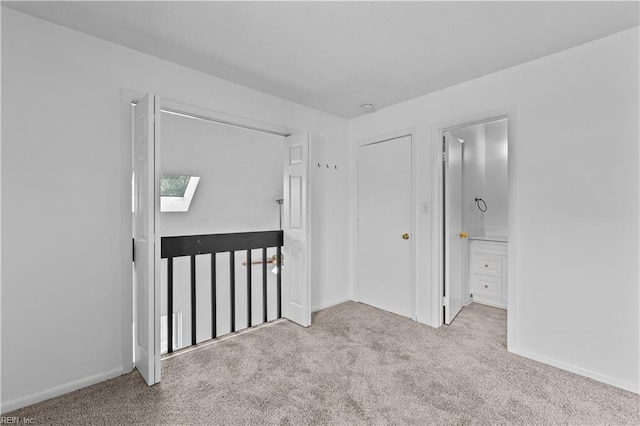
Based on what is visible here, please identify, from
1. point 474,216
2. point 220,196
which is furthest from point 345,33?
point 474,216

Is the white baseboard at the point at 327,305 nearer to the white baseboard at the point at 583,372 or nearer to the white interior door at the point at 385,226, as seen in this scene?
the white interior door at the point at 385,226

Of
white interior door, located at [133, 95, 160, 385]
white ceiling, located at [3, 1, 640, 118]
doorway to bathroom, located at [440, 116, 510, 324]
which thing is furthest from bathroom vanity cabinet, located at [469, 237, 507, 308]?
white interior door, located at [133, 95, 160, 385]

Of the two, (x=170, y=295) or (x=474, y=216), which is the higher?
(x=474, y=216)

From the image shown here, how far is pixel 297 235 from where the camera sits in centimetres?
326

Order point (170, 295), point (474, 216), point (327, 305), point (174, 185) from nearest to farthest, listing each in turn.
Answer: point (170, 295)
point (327, 305)
point (174, 185)
point (474, 216)

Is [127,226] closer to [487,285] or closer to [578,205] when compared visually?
[578,205]

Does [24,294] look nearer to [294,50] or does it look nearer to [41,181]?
[41,181]

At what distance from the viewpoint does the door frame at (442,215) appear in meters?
2.55

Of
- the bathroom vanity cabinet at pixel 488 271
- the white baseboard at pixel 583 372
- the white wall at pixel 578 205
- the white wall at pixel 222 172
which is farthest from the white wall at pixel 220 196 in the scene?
the white baseboard at pixel 583 372

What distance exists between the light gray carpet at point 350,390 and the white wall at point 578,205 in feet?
0.88

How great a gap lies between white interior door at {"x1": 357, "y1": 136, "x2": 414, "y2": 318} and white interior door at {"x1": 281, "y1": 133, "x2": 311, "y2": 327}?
3.18 feet

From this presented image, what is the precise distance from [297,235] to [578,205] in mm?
2321

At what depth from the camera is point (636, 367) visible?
2.02 m

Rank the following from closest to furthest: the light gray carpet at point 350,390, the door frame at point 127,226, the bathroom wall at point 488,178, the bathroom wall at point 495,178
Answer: the light gray carpet at point 350,390 → the door frame at point 127,226 → the bathroom wall at point 488,178 → the bathroom wall at point 495,178
